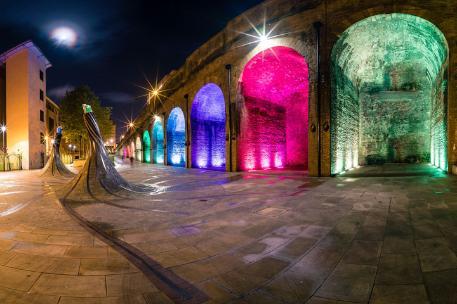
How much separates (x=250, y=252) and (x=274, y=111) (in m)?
15.8

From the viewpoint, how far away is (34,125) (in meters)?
22.2

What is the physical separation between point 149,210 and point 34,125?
23302 millimetres

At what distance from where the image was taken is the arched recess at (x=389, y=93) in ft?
37.7

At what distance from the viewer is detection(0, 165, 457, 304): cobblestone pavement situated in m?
2.31

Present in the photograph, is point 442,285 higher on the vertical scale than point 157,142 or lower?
lower

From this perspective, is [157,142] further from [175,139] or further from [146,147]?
[175,139]

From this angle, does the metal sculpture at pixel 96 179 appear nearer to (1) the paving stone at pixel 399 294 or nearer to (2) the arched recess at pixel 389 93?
(1) the paving stone at pixel 399 294

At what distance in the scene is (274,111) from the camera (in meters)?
18.1

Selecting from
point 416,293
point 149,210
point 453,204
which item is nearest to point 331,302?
point 416,293

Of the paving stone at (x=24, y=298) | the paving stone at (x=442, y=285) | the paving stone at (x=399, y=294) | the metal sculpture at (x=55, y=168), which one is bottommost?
the paving stone at (x=24, y=298)

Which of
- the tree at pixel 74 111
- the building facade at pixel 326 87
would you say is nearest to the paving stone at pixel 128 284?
the building facade at pixel 326 87

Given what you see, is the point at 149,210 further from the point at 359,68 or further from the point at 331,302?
the point at 359,68

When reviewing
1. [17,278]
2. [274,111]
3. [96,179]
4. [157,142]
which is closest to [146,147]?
[157,142]

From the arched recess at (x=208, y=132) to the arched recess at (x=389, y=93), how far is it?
31.7ft
